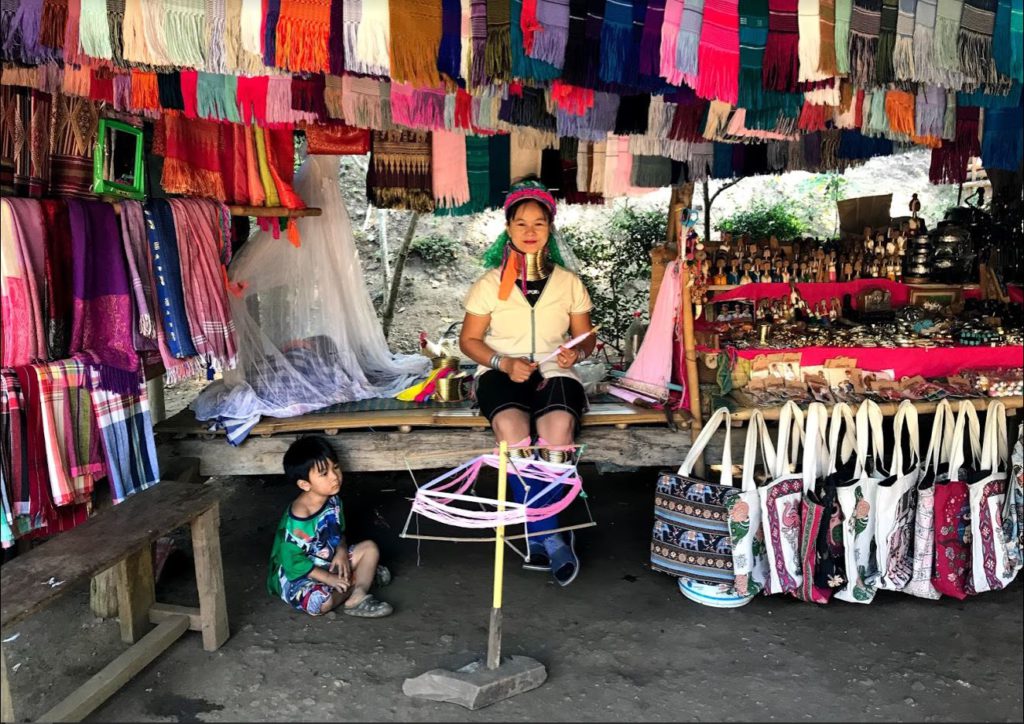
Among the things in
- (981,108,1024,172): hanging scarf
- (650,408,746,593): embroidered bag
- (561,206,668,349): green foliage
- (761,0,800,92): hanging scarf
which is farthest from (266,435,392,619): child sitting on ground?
(561,206,668,349): green foliage

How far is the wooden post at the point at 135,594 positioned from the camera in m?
3.30

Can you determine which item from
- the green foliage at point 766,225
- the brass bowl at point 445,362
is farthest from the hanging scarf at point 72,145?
the green foliage at point 766,225

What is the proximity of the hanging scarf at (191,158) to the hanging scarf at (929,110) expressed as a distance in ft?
11.3

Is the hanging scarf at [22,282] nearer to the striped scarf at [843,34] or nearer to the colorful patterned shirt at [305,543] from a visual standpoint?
the colorful patterned shirt at [305,543]

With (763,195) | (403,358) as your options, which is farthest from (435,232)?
(403,358)

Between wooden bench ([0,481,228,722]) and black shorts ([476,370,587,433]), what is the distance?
1.33 meters

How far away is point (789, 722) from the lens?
2883 millimetres

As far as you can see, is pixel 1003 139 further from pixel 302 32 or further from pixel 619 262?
Result: pixel 619 262

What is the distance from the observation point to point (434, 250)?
13.1 meters

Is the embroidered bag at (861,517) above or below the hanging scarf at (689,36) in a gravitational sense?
below

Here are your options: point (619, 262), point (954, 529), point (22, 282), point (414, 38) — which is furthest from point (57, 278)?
point (619, 262)

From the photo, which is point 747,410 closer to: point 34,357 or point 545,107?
point 545,107

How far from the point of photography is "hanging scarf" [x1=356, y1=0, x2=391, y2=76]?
2.92 m

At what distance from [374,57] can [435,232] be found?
10.5 meters
